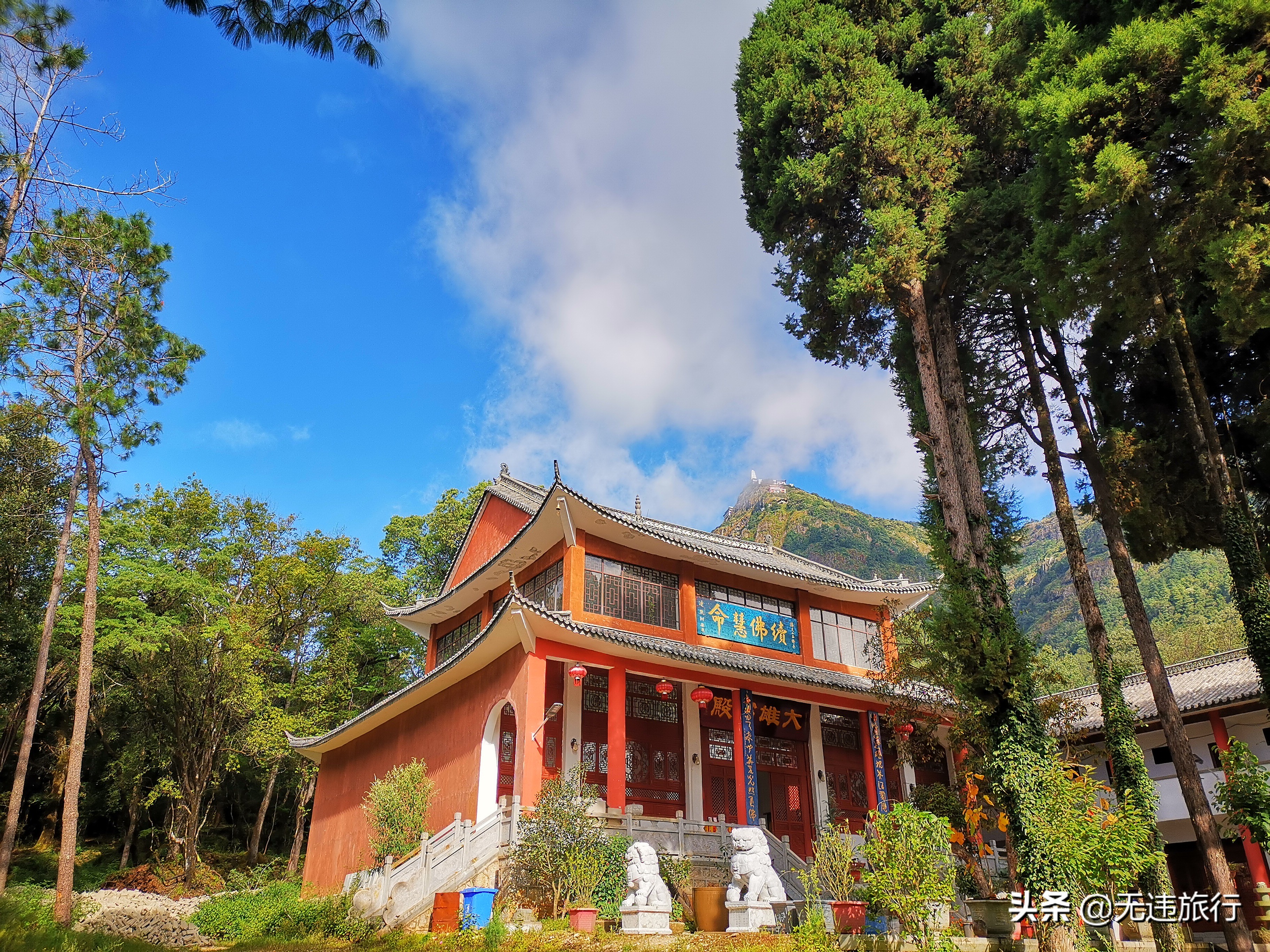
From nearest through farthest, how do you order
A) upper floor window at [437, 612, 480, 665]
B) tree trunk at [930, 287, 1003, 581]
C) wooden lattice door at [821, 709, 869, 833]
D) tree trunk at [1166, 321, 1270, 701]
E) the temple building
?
tree trunk at [1166, 321, 1270, 701], tree trunk at [930, 287, 1003, 581], the temple building, wooden lattice door at [821, 709, 869, 833], upper floor window at [437, 612, 480, 665]

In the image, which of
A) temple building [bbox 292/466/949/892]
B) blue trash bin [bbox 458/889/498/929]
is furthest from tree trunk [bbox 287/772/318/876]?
blue trash bin [bbox 458/889/498/929]

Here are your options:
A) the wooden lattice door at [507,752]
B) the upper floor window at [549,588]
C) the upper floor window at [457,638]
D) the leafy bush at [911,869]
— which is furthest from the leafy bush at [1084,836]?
the upper floor window at [457,638]

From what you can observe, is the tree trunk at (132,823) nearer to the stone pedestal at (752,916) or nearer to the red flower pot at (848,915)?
the stone pedestal at (752,916)

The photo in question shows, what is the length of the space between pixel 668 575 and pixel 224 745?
17323 millimetres

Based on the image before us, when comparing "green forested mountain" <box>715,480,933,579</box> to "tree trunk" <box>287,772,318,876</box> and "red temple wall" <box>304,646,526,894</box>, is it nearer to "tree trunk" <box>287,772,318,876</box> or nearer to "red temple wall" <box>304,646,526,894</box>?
"tree trunk" <box>287,772,318,876</box>

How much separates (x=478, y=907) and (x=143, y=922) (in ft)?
23.7

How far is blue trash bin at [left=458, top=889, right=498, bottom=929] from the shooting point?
10.5m

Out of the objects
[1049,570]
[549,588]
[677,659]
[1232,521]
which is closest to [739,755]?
[677,659]

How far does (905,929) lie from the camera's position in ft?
25.5

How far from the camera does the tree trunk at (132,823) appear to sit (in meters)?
25.5

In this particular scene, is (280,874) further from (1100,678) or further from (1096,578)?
(1096,578)

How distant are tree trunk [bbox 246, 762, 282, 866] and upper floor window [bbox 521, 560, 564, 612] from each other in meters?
13.7

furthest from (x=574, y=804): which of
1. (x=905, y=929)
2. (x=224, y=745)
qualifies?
(x=224, y=745)

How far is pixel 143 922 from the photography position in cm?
1359
